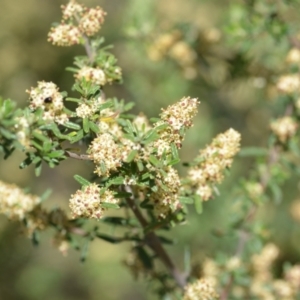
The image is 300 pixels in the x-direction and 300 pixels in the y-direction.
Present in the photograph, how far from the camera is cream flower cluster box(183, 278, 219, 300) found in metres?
1.54

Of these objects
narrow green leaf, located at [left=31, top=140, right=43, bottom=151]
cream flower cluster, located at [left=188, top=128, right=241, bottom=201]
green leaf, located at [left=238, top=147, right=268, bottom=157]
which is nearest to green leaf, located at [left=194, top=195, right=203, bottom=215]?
cream flower cluster, located at [left=188, top=128, right=241, bottom=201]

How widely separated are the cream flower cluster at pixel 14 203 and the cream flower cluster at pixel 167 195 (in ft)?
1.53

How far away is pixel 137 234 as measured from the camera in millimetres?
1591

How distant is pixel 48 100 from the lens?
1.23 meters

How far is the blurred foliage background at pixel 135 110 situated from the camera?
10.0 feet

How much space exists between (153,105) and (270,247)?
1.34 m

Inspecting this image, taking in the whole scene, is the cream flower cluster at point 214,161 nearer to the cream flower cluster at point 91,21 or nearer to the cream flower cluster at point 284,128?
the cream flower cluster at point 91,21

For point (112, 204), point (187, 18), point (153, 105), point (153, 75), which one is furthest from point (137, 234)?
point (187, 18)

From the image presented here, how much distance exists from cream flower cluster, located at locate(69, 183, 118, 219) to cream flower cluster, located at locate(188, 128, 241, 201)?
13.7 inches

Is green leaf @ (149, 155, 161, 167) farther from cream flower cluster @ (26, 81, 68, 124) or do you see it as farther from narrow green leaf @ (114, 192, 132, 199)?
cream flower cluster @ (26, 81, 68, 124)

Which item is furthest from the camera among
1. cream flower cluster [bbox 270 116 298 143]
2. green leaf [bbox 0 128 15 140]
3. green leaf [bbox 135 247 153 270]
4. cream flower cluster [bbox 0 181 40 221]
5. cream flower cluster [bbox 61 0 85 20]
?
cream flower cluster [bbox 270 116 298 143]

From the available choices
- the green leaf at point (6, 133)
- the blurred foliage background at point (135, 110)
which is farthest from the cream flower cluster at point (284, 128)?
the green leaf at point (6, 133)

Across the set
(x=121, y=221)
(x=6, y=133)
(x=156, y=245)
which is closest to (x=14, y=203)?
(x=121, y=221)

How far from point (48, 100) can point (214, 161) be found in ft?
1.61
